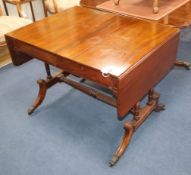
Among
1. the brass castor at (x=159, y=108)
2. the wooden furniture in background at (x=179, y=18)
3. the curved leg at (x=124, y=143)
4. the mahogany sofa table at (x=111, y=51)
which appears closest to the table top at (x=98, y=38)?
the mahogany sofa table at (x=111, y=51)

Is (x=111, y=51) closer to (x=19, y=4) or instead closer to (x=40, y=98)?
(x=40, y=98)

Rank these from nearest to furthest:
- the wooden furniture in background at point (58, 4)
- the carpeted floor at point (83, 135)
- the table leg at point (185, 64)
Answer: the carpeted floor at point (83, 135) → the table leg at point (185, 64) → the wooden furniture in background at point (58, 4)

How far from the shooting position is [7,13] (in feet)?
10.2

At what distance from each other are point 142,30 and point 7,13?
2.01 meters

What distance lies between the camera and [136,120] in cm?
180

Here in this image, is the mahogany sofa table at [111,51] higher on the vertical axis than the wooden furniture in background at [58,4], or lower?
higher

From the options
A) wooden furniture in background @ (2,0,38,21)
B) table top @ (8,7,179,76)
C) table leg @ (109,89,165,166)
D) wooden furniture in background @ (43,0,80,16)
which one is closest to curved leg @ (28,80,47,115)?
table top @ (8,7,179,76)

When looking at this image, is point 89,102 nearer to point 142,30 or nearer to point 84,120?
point 84,120

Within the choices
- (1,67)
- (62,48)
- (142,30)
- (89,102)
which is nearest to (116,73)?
(62,48)

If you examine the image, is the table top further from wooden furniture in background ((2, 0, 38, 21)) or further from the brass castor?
wooden furniture in background ((2, 0, 38, 21))

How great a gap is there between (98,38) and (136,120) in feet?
1.99

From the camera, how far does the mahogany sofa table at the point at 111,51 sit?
1.38m

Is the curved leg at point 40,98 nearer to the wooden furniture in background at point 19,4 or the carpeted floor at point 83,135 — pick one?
the carpeted floor at point 83,135

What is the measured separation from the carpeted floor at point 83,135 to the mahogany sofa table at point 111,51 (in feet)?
0.35
